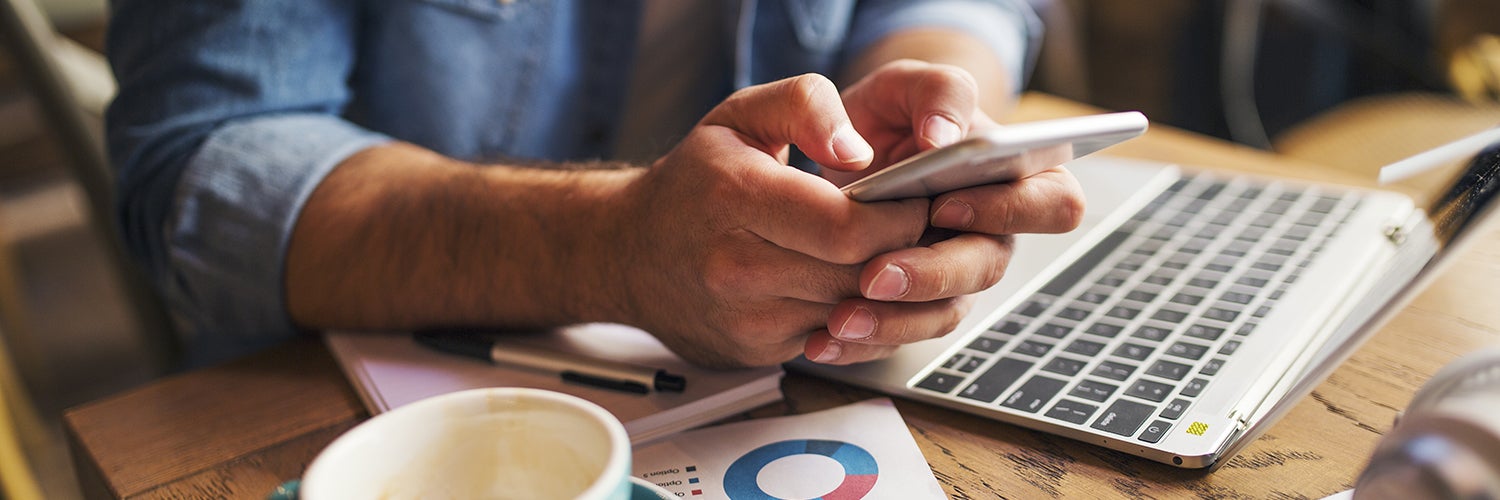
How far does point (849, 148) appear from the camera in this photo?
0.44 meters

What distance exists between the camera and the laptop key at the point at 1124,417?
1.38 feet

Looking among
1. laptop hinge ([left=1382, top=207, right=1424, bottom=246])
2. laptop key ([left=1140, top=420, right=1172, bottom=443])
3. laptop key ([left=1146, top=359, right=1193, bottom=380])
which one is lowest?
laptop key ([left=1140, top=420, right=1172, bottom=443])

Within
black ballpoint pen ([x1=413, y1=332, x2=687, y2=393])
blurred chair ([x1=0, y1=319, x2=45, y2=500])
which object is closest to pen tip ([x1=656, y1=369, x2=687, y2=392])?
black ballpoint pen ([x1=413, y1=332, x2=687, y2=393])

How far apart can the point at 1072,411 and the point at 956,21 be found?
0.50 meters

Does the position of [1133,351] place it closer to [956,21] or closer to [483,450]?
[483,450]

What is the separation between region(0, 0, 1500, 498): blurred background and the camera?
3.08 ft

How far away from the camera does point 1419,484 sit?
0.85ft

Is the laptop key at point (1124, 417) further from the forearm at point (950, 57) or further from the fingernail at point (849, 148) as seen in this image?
the forearm at point (950, 57)

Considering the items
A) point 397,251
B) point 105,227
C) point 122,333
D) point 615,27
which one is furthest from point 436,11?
point 122,333

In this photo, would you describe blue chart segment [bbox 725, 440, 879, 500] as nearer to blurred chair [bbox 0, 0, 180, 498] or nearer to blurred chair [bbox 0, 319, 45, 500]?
blurred chair [bbox 0, 0, 180, 498]

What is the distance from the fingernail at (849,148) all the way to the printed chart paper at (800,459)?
0.12m

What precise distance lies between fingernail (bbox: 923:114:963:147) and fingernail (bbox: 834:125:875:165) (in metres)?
0.06

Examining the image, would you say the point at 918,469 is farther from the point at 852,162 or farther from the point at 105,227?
the point at 105,227

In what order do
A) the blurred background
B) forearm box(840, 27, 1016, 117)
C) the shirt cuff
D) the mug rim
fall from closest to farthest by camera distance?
the mug rim, the shirt cuff, forearm box(840, 27, 1016, 117), the blurred background
